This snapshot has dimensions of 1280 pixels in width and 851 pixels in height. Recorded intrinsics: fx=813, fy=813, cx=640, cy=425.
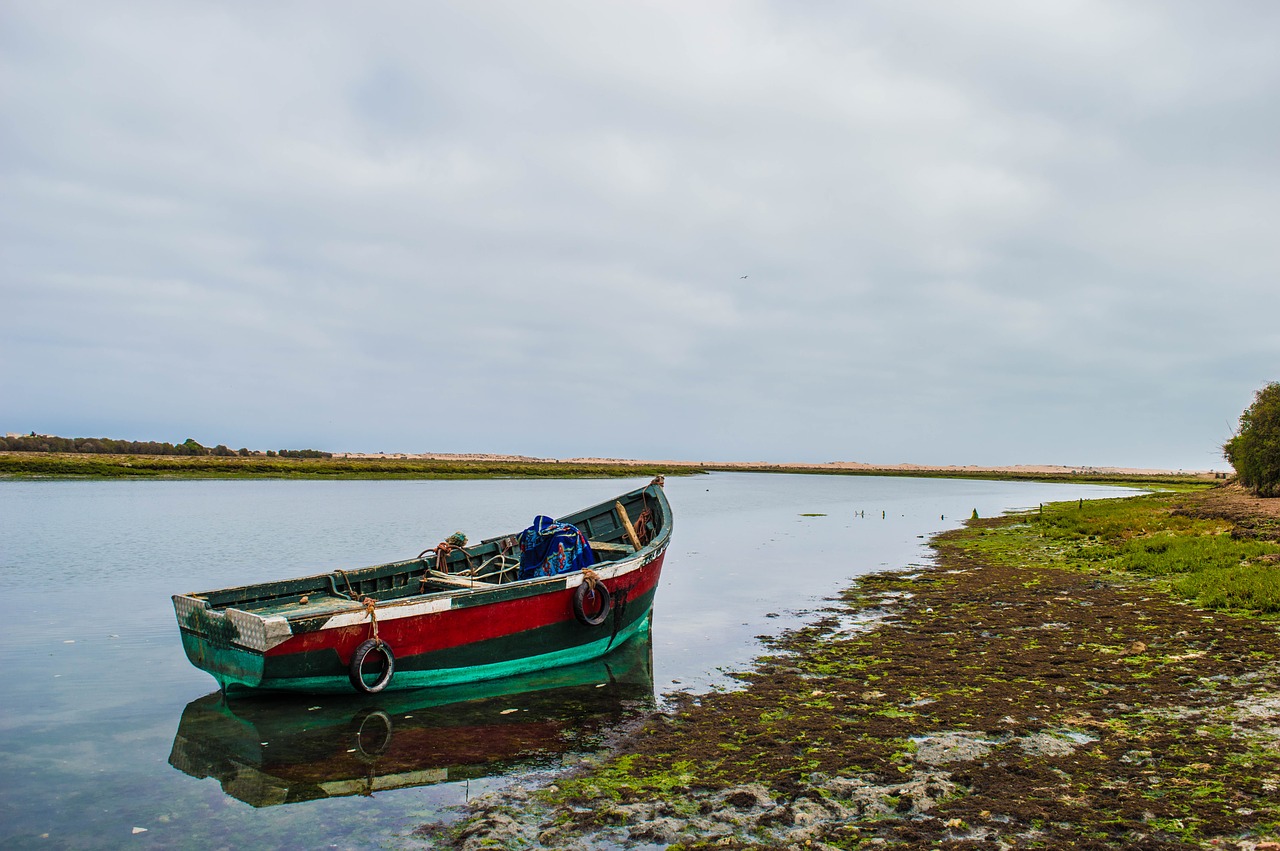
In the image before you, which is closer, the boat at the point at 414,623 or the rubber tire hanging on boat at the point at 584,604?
the boat at the point at 414,623

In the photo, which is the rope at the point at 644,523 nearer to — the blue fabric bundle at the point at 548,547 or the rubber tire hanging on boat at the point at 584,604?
the blue fabric bundle at the point at 548,547

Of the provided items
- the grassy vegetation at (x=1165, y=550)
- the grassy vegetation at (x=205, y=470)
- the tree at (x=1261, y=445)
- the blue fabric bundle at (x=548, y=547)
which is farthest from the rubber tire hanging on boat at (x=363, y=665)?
the grassy vegetation at (x=205, y=470)

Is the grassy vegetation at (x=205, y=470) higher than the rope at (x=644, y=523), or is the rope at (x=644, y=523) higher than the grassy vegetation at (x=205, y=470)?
the rope at (x=644, y=523)

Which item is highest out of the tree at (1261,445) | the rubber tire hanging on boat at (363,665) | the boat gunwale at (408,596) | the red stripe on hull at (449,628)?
the tree at (1261,445)

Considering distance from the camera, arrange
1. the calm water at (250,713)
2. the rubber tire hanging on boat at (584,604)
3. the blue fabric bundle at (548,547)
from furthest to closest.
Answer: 1. the blue fabric bundle at (548,547)
2. the rubber tire hanging on boat at (584,604)
3. the calm water at (250,713)

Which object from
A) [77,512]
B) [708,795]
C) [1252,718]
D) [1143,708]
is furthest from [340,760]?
[77,512]

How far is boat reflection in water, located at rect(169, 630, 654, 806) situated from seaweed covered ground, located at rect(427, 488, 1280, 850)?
1.14 meters

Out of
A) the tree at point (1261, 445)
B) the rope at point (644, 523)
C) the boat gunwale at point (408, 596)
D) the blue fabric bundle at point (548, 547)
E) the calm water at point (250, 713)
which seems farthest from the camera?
the tree at point (1261, 445)

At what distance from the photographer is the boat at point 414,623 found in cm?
1141

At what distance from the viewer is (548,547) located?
16.2 m

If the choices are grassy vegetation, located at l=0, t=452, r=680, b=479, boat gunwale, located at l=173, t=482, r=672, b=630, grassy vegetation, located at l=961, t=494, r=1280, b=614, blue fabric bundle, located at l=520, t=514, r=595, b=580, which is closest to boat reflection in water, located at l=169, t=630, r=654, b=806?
boat gunwale, located at l=173, t=482, r=672, b=630

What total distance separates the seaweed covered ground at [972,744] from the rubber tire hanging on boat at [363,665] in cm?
377

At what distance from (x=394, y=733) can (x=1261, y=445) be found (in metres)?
52.0

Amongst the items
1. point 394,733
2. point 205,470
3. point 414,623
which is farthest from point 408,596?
point 205,470
